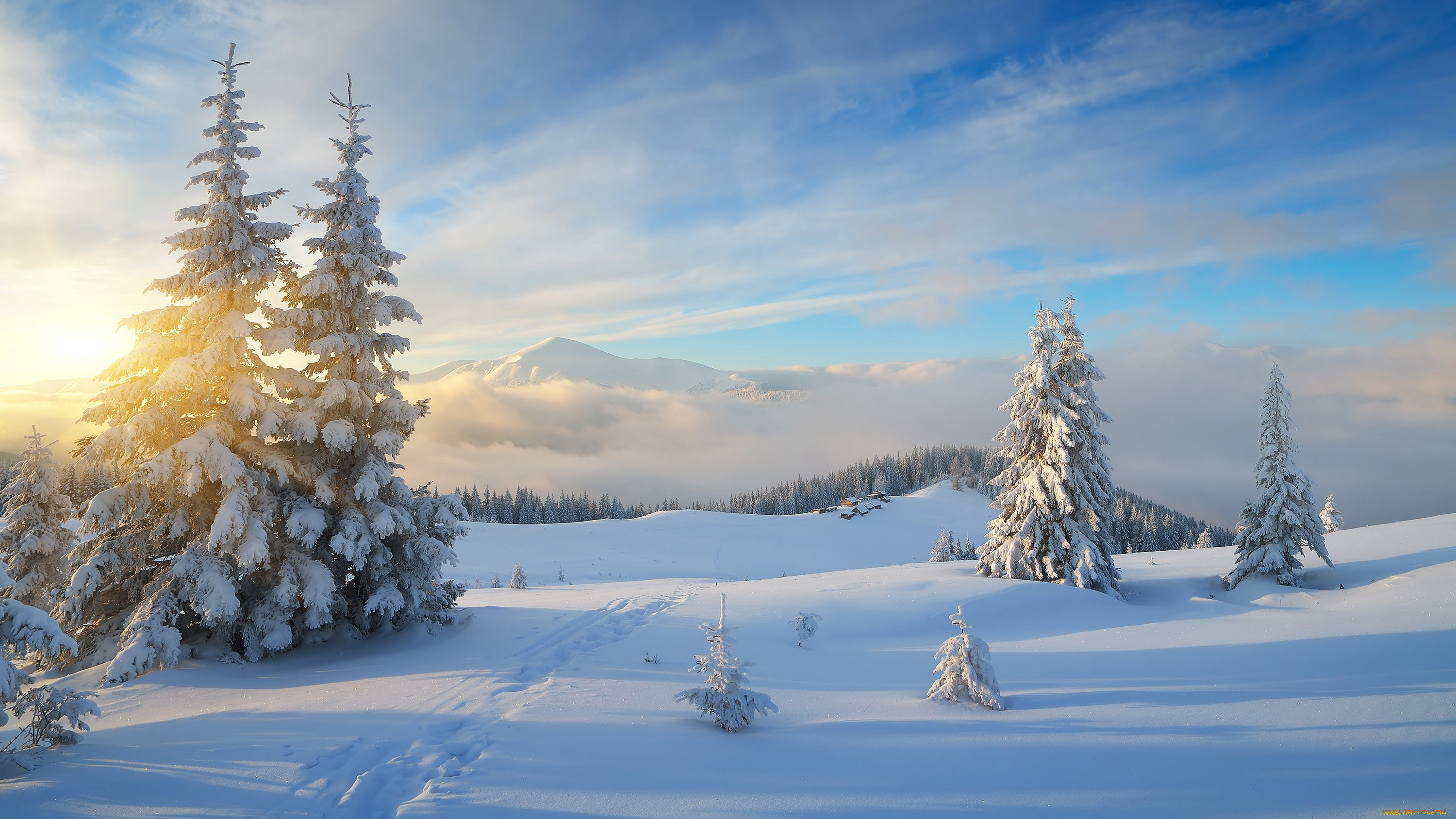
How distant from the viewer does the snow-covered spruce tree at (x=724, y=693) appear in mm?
7555

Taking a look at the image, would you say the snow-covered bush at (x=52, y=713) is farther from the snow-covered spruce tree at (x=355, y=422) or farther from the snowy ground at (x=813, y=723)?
the snow-covered spruce tree at (x=355, y=422)

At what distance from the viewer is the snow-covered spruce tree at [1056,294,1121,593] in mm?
20812

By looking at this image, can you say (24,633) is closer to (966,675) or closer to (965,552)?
(966,675)

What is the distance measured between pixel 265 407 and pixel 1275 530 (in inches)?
1136

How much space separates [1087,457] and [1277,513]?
6.17 m

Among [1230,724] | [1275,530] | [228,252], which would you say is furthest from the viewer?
[1275,530]

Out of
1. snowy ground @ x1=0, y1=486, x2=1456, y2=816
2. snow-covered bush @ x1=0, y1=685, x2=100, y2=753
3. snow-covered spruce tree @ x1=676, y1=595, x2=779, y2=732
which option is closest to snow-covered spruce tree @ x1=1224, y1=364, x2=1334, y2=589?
snowy ground @ x1=0, y1=486, x2=1456, y2=816

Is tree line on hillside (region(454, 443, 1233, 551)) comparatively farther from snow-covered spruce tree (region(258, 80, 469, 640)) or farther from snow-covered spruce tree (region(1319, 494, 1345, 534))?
snow-covered spruce tree (region(258, 80, 469, 640))

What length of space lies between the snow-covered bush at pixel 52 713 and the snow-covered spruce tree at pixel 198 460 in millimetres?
3484

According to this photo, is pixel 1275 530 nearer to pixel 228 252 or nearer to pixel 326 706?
pixel 326 706

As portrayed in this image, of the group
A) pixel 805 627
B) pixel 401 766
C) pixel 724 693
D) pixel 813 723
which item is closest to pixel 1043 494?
pixel 805 627

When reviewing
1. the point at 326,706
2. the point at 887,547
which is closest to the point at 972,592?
the point at 326,706

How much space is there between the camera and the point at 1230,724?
7609 millimetres

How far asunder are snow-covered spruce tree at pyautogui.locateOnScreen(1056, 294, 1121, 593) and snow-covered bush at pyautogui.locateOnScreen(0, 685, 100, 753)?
23.0 meters
